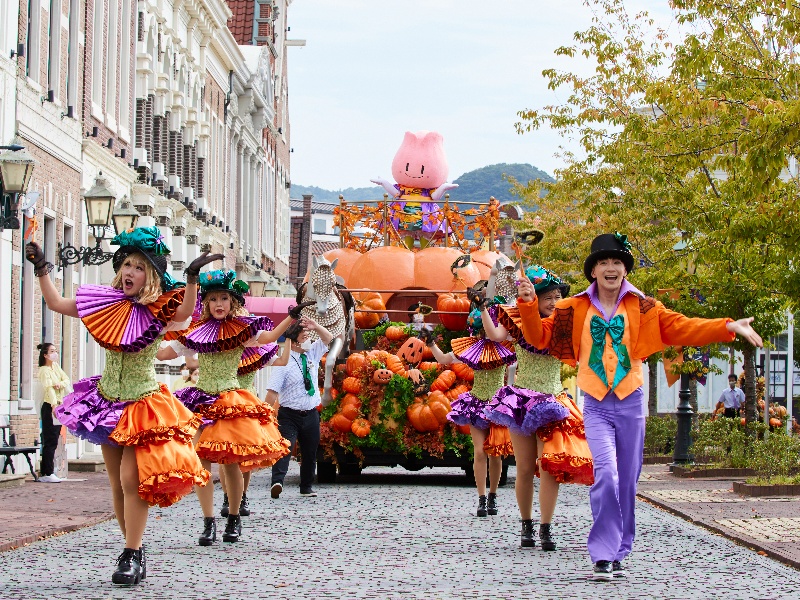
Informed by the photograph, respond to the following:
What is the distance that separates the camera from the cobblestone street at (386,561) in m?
8.38

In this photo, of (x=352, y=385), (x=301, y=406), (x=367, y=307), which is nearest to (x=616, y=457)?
(x=301, y=406)

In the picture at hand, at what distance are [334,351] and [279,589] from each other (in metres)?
9.98

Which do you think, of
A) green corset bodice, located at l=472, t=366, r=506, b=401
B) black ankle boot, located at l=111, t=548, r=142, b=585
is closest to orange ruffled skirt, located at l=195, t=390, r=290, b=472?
black ankle boot, located at l=111, t=548, r=142, b=585

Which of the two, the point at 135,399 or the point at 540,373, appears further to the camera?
the point at 540,373

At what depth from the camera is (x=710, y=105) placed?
16469 millimetres

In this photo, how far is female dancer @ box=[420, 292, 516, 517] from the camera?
45.3 ft

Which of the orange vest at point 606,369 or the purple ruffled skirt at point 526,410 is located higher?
the orange vest at point 606,369

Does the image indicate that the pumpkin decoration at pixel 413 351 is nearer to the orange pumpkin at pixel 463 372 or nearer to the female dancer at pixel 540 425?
the orange pumpkin at pixel 463 372

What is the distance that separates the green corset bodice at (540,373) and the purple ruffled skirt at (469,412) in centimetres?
280

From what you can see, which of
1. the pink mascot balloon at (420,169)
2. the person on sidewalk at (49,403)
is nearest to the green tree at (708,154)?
the pink mascot balloon at (420,169)

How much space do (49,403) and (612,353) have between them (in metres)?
11.7

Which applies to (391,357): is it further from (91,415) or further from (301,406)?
(91,415)

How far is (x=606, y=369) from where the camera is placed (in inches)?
366

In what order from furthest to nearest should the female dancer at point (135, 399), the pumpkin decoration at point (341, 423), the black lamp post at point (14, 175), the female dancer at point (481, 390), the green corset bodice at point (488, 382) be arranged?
the pumpkin decoration at point (341, 423) → the black lamp post at point (14, 175) → the green corset bodice at point (488, 382) → the female dancer at point (481, 390) → the female dancer at point (135, 399)
